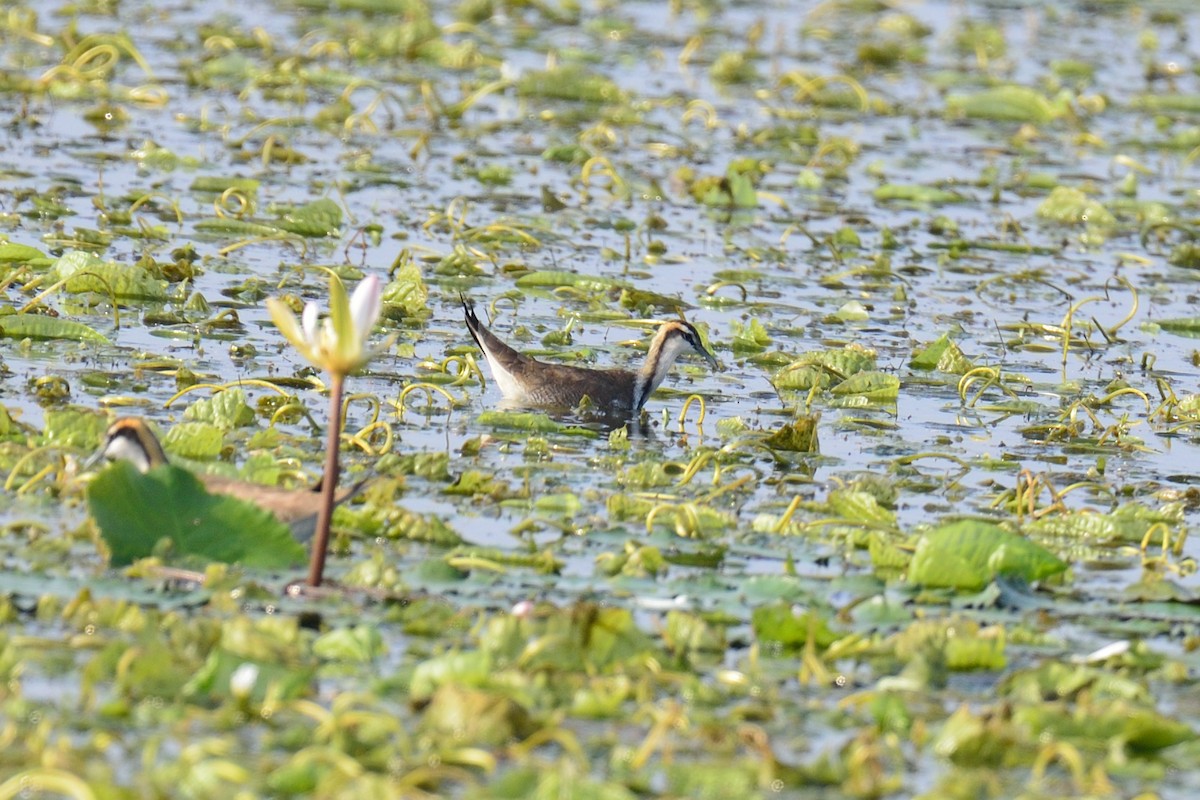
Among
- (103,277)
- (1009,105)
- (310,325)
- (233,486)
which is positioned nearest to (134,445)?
(233,486)

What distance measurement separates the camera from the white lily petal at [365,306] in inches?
246

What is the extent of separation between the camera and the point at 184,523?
273 inches

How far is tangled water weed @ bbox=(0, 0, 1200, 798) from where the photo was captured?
19.2 ft

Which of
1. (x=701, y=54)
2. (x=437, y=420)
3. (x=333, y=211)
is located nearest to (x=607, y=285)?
(x=333, y=211)

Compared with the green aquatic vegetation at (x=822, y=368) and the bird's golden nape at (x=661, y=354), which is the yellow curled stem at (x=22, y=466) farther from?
the green aquatic vegetation at (x=822, y=368)

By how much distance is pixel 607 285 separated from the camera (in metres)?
12.8

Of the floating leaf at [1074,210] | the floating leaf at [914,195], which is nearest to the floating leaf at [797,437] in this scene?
the floating leaf at [914,195]

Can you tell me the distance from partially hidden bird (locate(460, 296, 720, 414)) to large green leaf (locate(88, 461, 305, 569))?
354 cm

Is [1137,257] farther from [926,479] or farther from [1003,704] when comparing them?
[1003,704]

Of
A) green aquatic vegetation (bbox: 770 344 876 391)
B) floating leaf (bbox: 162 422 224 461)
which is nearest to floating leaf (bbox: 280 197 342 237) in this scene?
green aquatic vegetation (bbox: 770 344 876 391)

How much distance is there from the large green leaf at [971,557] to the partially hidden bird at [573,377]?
330 centimetres

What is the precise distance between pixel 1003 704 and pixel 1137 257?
9370mm

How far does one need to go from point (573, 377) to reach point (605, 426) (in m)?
0.39

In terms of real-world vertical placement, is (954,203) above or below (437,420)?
above
